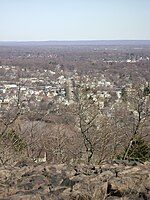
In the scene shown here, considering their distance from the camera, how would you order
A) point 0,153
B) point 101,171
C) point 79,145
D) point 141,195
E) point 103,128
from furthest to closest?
1. point 79,145
2. point 103,128
3. point 0,153
4. point 101,171
5. point 141,195

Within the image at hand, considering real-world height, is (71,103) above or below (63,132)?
above

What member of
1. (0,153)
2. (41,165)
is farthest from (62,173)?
(0,153)

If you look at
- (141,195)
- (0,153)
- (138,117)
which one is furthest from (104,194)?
(138,117)

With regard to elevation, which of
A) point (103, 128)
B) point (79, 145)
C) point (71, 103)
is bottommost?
point (79, 145)

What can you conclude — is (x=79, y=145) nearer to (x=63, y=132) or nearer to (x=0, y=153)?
(x=63, y=132)

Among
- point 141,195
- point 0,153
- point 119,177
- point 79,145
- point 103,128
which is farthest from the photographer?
point 79,145

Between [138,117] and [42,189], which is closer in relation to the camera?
[42,189]
